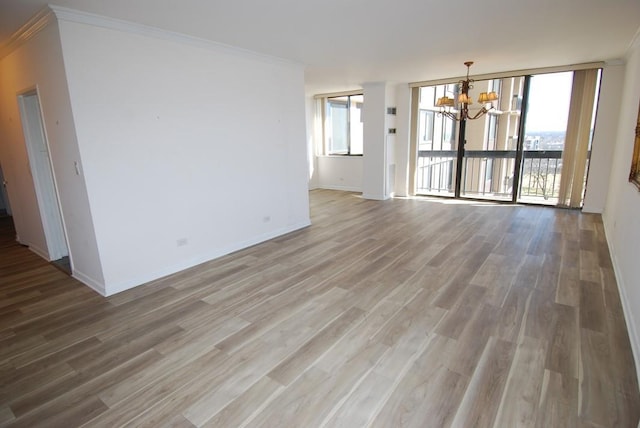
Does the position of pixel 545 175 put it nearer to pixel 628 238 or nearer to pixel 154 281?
pixel 628 238

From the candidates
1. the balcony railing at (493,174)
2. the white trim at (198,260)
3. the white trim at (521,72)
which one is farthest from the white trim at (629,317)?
the white trim at (198,260)

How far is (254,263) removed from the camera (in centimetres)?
410

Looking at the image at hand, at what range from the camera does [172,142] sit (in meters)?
3.69

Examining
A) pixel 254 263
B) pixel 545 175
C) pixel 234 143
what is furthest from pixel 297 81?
pixel 545 175

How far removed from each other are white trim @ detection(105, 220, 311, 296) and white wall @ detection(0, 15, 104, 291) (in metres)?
→ 0.21

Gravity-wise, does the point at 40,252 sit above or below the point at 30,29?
below

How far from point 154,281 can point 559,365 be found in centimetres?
371

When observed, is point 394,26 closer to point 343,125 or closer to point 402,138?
point 402,138

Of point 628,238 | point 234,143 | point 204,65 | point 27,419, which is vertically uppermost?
point 204,65

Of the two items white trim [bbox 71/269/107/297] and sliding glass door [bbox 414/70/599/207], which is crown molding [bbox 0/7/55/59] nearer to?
white trim [bbox 71/269/107/297]

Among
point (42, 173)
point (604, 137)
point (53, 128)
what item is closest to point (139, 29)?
point (53, 128)

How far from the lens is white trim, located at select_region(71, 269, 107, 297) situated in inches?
132

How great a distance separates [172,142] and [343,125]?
244 inches

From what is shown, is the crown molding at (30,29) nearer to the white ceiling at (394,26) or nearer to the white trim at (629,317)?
the white ceiling at (394,26)
